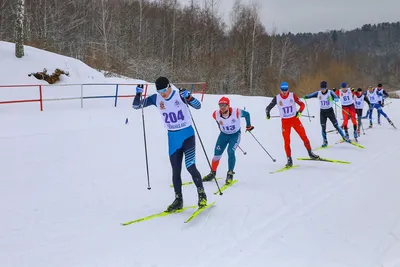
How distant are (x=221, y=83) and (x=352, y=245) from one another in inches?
1131

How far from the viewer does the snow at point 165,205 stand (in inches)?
149

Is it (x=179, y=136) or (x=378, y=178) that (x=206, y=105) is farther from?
(x=179, y=136)

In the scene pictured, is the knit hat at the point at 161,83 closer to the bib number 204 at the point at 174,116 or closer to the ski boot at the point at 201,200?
the bib number 204 at the point at 174,116

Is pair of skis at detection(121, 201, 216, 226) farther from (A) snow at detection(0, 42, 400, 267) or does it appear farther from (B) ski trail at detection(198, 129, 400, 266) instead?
(B) ski trail at detection(198, 129, 400, 266)

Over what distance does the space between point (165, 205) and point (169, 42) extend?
37.1 meters

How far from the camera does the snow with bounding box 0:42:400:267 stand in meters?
3.79

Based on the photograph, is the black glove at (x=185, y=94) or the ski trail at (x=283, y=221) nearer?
the ski trail at (x=283, y=221)

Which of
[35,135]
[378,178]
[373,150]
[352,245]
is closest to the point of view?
[352,245]

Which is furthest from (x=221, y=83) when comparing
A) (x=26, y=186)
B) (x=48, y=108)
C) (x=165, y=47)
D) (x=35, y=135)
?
(x=26, y=186)

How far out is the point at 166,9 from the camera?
43.0m

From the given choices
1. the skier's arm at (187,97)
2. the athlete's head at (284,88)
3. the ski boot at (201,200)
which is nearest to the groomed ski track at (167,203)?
the ski boot at (201,200)

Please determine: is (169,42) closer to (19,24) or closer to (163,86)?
(19,24)

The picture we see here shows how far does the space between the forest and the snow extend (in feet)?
48.1

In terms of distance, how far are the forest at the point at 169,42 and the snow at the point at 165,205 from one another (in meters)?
14.7
